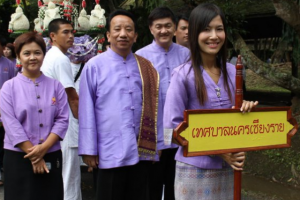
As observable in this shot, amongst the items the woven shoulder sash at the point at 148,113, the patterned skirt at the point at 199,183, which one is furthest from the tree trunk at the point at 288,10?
the patterned skirt at the point at 199,183

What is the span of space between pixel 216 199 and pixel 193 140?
0.55 m

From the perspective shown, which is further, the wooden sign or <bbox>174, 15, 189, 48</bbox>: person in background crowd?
<bbox>174, 15, 189, 48</bbox>: person in background crowd

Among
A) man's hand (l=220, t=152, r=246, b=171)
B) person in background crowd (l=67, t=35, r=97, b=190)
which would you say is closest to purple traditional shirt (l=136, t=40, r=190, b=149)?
person in background crowd (l=67, t=35, r=97, b=190)

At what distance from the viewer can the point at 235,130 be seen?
6.64ft

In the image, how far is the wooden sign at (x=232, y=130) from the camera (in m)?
1.93

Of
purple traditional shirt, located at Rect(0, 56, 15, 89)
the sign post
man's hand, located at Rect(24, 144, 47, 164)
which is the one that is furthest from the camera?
purple traditional shirt, located at Rect(0, 56, 15, 89)

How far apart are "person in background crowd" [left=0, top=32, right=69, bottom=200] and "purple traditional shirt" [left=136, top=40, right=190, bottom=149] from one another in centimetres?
98

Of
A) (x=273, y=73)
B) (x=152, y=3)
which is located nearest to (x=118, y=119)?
(x=273, y=73)

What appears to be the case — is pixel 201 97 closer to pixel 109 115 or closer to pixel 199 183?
pixel 199 183

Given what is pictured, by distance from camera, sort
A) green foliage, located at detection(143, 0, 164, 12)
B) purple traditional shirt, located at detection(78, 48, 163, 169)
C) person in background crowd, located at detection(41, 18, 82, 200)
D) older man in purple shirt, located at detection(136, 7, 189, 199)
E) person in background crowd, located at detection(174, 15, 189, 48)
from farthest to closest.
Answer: green foliage, located at detection(143, 0, 164, 12) < person in background crowd, located at detection(174, 15, 189, 48) < person in background crowd, located at detection(41, 18, 82, 200) < older man in purple shirt, located at detection(136, 7, 189, 199) < purple traditional shirt, located at detection(78, 48, 163, 169)

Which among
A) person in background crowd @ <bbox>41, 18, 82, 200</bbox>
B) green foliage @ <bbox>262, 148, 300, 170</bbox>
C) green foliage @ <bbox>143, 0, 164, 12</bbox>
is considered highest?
green foliage @ <bbox>143, 0, 164, 12</bbox>

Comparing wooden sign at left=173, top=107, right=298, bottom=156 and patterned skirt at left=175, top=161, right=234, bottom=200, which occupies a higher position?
wooden sign at left=173, top=107, right=298, bottom=156

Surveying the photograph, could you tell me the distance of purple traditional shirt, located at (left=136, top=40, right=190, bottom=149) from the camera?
12.1ft

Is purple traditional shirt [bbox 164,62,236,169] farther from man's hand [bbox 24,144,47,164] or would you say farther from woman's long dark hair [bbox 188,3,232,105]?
man's hand [bbox 24,144,47,164]
